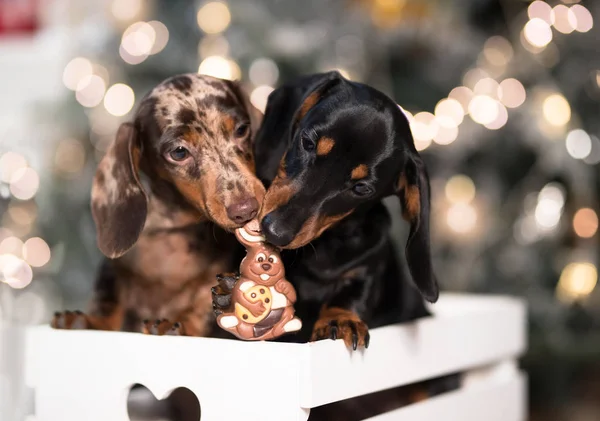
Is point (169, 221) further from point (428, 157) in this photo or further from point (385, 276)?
point (428, 157)

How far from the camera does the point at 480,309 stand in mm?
2166

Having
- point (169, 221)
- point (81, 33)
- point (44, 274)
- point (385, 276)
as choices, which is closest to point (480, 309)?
point (385, 276)

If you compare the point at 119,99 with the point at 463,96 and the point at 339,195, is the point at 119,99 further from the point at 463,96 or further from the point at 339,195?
the point at 339,195

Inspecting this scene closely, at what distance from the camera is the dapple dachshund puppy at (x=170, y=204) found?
1.63 meters

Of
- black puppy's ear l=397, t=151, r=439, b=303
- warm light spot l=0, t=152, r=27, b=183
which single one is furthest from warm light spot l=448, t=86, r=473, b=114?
warm light spot l=0, t=152, r=27, b=183

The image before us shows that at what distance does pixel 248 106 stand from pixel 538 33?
1.63 m

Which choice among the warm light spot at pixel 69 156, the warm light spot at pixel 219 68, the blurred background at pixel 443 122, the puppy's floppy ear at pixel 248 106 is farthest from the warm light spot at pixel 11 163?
the puppy's floppy ear at pixel 248 106

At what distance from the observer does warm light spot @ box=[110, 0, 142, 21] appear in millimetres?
3154

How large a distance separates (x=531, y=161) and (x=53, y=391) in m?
2.48

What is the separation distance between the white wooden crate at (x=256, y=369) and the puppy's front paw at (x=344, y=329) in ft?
0.08

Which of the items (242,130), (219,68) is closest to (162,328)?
(242,130)

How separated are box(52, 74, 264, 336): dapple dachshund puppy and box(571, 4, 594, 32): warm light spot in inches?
66.7

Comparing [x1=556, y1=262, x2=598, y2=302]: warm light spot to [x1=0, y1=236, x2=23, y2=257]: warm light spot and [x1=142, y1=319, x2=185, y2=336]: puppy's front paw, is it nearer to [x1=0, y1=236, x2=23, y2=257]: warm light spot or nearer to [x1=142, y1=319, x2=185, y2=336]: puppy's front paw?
[x1=142, y1=319, x2=185, y2=336]: puppy's front paw

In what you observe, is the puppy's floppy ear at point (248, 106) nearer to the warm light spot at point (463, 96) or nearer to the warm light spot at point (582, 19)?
the warm light spot at point (463, 96)
